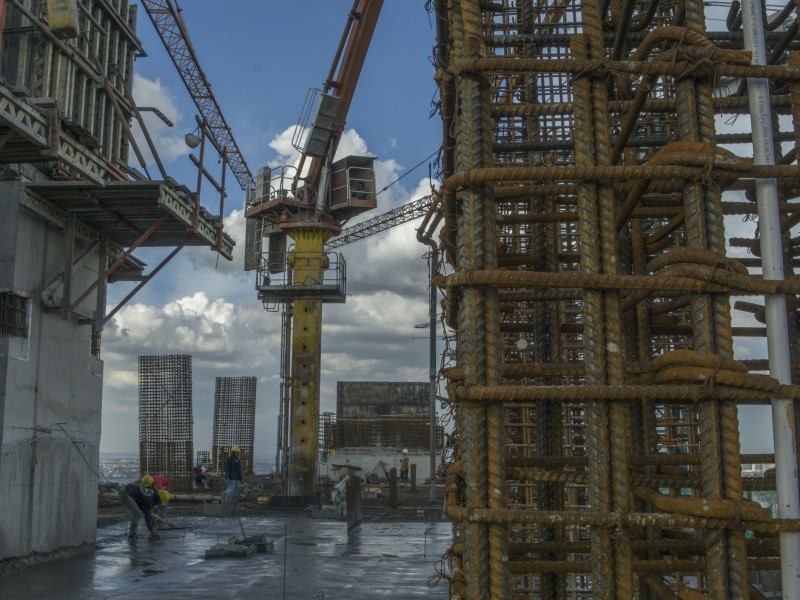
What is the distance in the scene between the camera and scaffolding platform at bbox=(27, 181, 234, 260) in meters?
14.8

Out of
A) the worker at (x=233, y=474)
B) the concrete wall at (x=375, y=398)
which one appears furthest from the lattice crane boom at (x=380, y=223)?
the worker at (x=233, y=474)

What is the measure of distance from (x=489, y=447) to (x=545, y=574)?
2782 millimetres

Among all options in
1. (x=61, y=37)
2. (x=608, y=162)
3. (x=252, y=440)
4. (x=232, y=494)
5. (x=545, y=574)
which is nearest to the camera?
(x=608, y=162)

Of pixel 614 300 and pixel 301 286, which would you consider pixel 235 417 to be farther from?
pixel 614 300

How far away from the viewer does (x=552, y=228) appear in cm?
814

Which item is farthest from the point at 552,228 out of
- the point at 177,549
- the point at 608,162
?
the point at 177,549

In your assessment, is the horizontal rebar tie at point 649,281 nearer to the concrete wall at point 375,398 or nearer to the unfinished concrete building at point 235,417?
the unfinished concrete building at point 235,417

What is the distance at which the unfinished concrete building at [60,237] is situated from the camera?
45.0ft

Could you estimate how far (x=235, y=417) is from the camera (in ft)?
141

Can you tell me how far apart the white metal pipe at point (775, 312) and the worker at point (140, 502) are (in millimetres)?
15823

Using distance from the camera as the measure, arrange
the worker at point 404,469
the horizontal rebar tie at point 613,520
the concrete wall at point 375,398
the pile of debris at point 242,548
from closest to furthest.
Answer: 1. the horizontal rebar tie at point 613,520
2. the pile of debris at point 242,548
3. the worker at point 404,469
4. the concrete wall at point 375,398

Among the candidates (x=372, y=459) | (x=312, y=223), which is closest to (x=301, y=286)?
(x=312, y=223)

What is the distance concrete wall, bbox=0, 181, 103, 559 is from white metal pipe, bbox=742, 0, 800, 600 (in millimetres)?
12229

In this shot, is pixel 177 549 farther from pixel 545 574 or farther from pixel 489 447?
pixel 489 447
